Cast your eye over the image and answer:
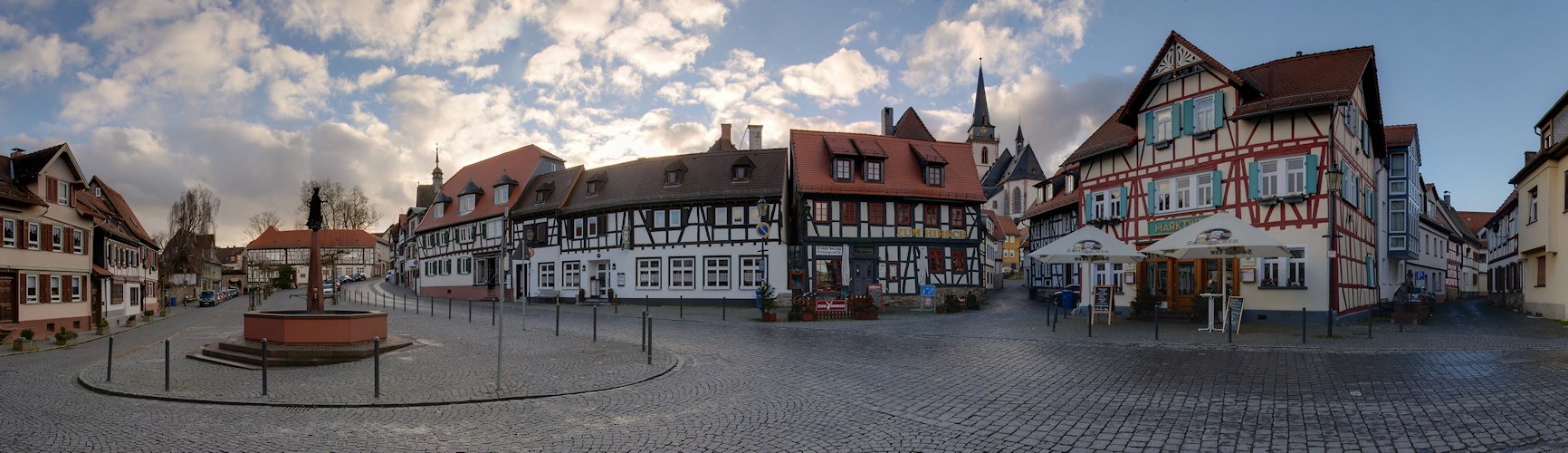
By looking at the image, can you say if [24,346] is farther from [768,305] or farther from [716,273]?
[716,273]

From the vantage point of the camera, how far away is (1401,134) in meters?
33.8

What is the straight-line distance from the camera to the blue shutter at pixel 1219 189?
23.9 m

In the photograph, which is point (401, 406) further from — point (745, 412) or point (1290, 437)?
point (1290, 437)

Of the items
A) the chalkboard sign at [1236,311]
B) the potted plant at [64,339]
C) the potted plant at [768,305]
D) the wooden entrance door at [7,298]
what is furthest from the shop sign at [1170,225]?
the wooden entrance door at [7,298]

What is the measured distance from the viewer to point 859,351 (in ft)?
53.2

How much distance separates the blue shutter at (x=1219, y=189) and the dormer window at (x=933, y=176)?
1463 centimetres

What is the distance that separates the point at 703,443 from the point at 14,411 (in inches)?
372

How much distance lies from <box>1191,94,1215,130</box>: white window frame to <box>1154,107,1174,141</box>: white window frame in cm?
77

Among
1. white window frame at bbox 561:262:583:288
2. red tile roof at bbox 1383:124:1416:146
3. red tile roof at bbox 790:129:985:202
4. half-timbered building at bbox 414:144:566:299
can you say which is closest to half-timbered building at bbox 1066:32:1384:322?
red tile roof at bbox 1383:124:1416:146

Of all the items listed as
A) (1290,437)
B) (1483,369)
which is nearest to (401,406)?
(1290,437)

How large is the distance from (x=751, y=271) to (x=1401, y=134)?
2664 centimetres

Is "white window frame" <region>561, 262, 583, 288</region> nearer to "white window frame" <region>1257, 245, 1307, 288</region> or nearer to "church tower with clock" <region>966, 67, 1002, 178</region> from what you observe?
"white window frame" <region>1257, 245, 1307, 288</region>

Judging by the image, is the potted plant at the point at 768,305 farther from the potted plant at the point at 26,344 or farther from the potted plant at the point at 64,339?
the potted plant at the point at 64,339

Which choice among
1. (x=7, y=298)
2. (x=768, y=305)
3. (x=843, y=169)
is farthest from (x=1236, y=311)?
(x=7, y=298)
